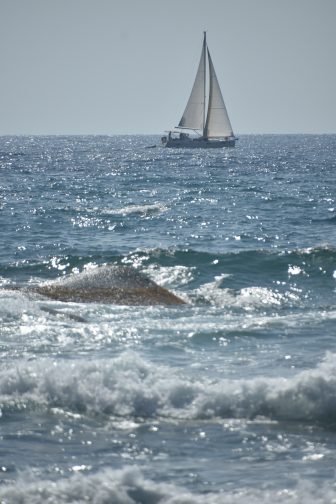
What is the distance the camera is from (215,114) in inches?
4006

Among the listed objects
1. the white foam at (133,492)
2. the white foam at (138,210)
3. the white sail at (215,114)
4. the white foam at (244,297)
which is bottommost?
the white foam at (244,297)

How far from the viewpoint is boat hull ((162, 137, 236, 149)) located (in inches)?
4343

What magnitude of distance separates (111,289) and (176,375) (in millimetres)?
6582

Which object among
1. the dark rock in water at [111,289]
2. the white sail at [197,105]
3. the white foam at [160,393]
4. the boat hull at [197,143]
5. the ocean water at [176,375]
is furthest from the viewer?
the boat hull at [197,143]

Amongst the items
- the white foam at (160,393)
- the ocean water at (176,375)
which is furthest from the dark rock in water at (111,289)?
the white foam at (160,393)

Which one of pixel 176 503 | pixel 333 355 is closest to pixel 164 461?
pixel 176 503

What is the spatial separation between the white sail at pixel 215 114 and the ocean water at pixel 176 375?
6958cm

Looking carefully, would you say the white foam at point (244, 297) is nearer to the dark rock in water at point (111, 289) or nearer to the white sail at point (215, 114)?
the dark rock in water at point (111, 289)

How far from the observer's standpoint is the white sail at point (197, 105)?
321ft

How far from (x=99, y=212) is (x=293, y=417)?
2750 centimetres

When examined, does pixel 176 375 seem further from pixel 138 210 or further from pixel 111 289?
pixel 138 210

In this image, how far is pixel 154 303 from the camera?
1734 cm

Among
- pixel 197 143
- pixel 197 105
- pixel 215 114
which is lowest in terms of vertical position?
pixel 197 143

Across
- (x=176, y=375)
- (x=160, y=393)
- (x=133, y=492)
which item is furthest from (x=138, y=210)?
(x=133, y=492)
